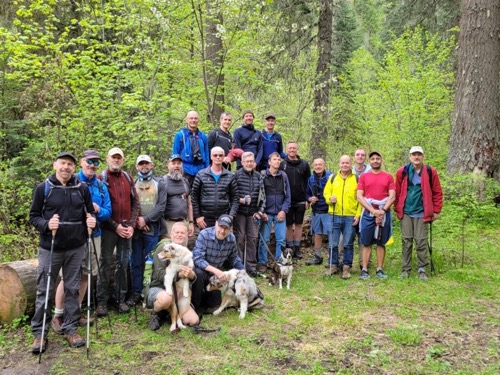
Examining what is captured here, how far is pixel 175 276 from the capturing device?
5250 millimetres

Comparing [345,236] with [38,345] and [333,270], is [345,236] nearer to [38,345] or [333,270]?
[333,270]

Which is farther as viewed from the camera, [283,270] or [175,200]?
[283,270]

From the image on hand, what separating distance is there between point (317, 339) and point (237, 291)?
Answer: 1305mm

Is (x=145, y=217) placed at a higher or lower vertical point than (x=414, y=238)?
higher

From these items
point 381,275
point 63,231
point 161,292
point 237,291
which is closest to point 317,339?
point 237,291

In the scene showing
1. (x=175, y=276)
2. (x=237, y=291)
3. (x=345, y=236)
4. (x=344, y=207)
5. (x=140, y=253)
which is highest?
(x=344, y=207)

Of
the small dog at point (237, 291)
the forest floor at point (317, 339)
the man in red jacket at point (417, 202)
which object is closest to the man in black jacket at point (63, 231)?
the forest floor at point (317, 339)

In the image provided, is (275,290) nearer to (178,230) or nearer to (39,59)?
(178,230)

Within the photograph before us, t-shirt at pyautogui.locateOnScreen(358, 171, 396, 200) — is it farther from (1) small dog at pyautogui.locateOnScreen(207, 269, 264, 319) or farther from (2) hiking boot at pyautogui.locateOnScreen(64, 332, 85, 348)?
(2) hiking boot at pyautogui.locateOnScreen(64, 332, 85, 348)

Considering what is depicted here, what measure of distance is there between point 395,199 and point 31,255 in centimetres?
634

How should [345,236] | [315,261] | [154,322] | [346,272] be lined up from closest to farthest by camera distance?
[154,322] → [346,272] → [345,236] → [315,261]

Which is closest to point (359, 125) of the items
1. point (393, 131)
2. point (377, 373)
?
point (393, 131)

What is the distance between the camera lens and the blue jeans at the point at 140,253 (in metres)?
6.05

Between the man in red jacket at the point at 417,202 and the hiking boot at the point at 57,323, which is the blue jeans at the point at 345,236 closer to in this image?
the man in red jacket at the point at 417,202
